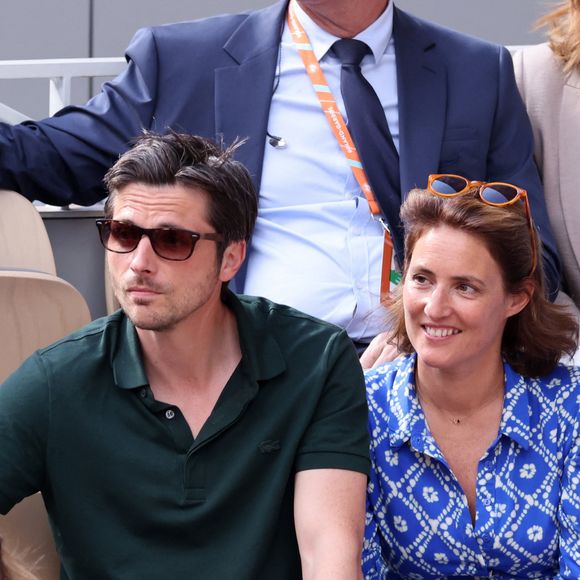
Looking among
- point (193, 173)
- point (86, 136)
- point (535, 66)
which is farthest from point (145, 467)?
point (535, 66)

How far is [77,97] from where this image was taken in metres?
5.54

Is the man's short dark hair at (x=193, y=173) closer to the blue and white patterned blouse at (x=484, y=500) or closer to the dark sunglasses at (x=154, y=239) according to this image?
the dark sunglasses at (x=154, y=239)

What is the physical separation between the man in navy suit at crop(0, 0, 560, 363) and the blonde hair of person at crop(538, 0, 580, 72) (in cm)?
15

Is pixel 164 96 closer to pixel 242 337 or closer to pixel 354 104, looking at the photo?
pixel 354 104

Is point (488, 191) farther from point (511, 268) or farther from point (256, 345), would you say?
point (256, 345)

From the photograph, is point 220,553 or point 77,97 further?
point 77,97

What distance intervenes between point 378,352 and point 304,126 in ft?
2.18

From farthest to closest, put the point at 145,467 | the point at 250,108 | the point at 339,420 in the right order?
the point at 250,108 < the point at 339,420 < the point at 145,467

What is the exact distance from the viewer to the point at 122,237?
2236 mm

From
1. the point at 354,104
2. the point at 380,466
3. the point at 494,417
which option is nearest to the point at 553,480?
the point at 494,417

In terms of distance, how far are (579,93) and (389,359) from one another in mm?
1007

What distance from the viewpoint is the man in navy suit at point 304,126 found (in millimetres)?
Result: 3094

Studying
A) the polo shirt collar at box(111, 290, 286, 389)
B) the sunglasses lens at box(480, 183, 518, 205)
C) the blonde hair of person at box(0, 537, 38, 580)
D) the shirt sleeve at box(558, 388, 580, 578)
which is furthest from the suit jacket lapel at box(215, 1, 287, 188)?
the blonde hair of person at box(0, 537, 38, 580)

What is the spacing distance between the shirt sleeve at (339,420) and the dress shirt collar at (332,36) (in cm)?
116
